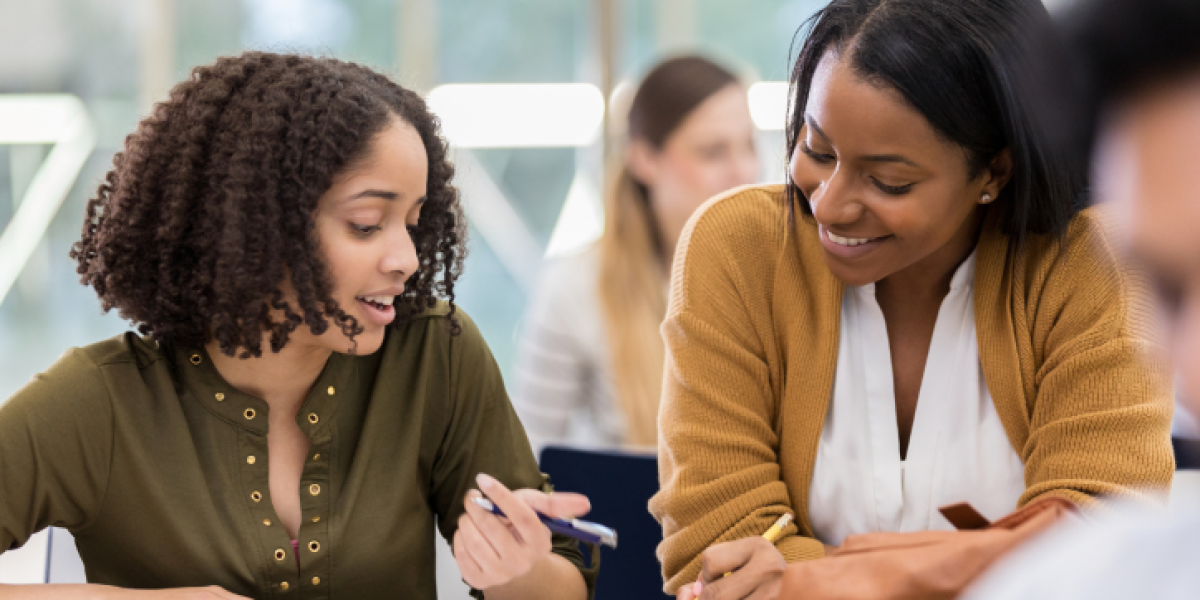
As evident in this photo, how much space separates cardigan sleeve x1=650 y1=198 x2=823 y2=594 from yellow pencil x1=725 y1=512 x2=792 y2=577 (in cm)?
1

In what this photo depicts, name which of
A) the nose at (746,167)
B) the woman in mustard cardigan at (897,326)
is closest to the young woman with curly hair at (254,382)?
the woman in mustard cardigan at (897,326)

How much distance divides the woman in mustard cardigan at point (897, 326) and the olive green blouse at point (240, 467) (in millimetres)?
280

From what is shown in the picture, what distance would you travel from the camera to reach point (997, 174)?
4.14ft

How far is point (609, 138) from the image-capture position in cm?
438

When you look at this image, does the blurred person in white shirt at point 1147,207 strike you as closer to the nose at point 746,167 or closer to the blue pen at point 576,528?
the blue pen at point 576,528

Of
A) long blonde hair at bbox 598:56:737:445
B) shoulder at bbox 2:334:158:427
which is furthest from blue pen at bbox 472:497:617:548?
long blonde hair at bbox 598:56:737:445

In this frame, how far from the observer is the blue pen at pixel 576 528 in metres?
1.09

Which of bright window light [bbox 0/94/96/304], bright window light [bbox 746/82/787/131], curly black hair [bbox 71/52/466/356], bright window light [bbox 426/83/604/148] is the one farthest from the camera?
bright window light [bbox 426/83/604/148]

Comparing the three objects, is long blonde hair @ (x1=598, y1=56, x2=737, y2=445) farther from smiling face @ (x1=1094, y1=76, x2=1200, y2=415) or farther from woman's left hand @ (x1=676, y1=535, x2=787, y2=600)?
smiling face @ (x1=1094, y1=76, x2=1200, y2=415)

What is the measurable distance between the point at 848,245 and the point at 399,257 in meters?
0.56

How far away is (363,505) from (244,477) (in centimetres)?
15

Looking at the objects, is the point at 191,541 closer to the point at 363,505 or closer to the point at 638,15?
the point at 363,505

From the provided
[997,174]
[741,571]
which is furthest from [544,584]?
[997,174]

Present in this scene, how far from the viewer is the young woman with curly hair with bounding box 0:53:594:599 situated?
3.90 feet
